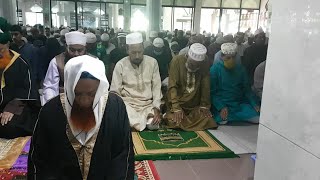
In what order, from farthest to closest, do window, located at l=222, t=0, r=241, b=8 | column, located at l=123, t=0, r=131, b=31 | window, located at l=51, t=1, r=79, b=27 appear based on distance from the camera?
window, located at l=222, t=0, r=241, b=8, window, located at l=51, t=1, r=79, b=27, column, located at l=123, t=0, r=131, b=31

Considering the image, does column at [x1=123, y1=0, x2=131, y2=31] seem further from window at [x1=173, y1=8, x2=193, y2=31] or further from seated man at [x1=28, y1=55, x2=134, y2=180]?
seated man at [x1=28, y1=55, x2=134, y2=180]

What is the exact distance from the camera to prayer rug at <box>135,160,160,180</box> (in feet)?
8.92

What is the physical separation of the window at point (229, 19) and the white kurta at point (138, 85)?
463 inches

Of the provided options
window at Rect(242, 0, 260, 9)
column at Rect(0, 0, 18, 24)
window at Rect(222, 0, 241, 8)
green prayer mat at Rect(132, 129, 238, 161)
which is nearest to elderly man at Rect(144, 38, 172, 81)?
green prayer mat at Rect(132, 129, 238, 161)

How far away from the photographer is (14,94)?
340 centimetres

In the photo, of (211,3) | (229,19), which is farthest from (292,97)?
(229,19)

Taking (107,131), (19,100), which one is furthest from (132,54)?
(107,131)

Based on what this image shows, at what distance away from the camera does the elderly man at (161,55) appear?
5.31m

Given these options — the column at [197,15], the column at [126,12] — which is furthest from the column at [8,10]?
the column at [197,15]

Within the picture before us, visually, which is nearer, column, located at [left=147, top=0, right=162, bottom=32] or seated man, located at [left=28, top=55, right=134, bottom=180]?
seated man, located at [left=28, top=55, right=134, bottom=180]

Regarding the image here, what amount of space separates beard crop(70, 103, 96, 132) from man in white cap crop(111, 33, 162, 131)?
7.14ft

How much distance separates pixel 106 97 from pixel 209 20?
13972 millimetres

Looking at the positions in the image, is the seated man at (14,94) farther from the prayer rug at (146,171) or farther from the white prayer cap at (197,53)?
the white prayer cap at (197,53)

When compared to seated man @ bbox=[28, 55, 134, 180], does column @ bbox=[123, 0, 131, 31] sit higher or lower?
higher
